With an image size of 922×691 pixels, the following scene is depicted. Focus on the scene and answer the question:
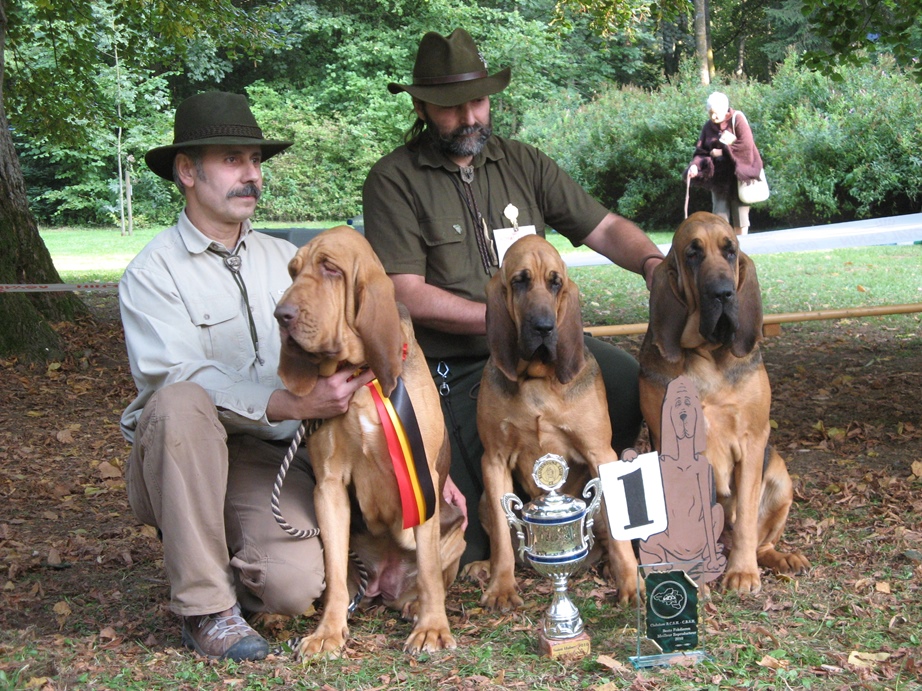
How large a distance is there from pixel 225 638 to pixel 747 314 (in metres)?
2.35

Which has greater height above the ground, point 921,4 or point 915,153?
point 921,4

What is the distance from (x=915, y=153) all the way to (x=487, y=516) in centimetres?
1699

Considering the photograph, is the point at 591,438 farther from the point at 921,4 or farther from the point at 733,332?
the point at 921,4

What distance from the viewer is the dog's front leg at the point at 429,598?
3.62 meters

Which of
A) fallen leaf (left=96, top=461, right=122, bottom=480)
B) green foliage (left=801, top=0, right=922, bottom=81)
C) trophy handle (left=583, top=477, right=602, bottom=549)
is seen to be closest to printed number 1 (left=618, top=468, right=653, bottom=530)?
trophy handle (left=583, top=477, right=602, bottom=549)

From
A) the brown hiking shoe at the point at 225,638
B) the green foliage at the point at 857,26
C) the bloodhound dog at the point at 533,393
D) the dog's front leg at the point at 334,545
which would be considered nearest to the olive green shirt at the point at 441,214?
the bloodhound dog at the point at 533,393

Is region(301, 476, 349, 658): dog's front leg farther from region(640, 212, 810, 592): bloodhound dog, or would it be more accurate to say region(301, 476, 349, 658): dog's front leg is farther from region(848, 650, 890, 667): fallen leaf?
region(848, 650, 890, 667): fallen leaf

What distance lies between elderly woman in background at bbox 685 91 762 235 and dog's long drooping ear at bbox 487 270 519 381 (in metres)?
12.1

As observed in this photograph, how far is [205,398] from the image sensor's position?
146 inches

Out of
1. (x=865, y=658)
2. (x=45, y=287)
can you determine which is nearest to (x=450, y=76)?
(x=865, y=658)

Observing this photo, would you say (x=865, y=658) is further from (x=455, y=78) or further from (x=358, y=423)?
(x=455, y=78)

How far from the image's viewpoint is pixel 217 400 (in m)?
3.81

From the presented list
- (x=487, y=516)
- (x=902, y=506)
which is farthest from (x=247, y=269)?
(x=902, y=506)

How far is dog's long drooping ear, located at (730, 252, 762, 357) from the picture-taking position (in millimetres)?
3943
